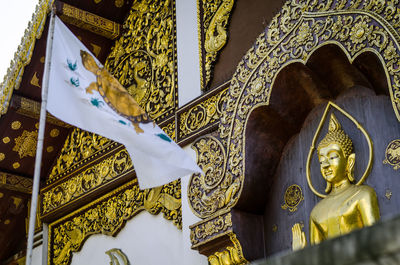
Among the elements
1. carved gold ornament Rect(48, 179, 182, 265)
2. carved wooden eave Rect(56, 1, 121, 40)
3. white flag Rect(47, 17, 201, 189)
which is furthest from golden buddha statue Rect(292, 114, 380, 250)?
carved wooden eave Rect(56, 1, 121, 40)

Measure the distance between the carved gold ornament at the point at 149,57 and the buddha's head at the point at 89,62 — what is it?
144cm

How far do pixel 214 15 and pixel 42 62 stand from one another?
5.58 ft

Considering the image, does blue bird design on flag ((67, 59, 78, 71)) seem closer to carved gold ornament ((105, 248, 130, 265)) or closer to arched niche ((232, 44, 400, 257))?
arched niche ((232, 44, 400, 257))

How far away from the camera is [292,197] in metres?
4.94

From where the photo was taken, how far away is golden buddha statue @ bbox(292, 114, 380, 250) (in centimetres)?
434

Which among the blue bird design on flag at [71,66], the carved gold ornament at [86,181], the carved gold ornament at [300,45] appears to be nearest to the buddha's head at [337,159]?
the carved gold ornament at [300,45]

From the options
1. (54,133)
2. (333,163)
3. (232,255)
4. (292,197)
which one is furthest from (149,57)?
(333,163)

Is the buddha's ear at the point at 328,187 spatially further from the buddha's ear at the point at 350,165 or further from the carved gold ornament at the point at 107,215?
the carved gold ornament at the point at 107,215

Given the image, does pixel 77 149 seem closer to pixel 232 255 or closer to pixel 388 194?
pixel 232 255

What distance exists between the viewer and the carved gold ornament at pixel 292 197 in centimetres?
489

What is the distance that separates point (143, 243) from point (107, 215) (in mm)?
587

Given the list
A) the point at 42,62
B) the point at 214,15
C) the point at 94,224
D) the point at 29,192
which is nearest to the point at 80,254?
the point at 94,224

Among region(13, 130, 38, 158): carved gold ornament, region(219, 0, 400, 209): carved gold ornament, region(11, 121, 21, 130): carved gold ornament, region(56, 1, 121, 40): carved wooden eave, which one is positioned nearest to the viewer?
region(219, 0, 400, 209): carved gold ornament

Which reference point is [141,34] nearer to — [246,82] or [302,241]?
[246,82]
